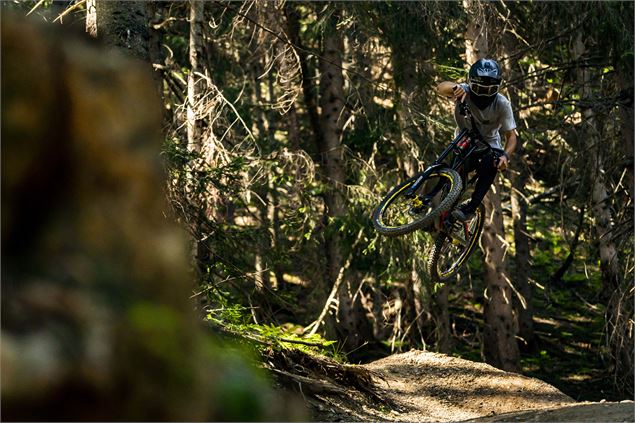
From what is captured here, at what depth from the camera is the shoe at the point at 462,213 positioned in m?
9.34

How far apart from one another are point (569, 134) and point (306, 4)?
6873 millimetres

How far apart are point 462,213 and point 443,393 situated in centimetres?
493

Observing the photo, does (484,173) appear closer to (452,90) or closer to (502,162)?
(502,162)

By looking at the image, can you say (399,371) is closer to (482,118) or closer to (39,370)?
(482,118)

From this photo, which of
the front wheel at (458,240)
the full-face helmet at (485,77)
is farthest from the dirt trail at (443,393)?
the full-face helmet at (485,77)

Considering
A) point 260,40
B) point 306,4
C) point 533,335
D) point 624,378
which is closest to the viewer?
point 624,378

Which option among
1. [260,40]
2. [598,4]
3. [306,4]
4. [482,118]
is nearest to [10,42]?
[482,118]

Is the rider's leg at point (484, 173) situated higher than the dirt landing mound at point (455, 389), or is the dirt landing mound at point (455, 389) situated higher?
the rider's leg at point (484, 173)

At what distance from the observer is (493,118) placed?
30.0 ft

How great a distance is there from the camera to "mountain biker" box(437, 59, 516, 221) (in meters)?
8.71

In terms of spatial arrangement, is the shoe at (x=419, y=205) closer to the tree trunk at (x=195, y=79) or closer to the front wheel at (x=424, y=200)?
the front wheel at (x=424, y=200)

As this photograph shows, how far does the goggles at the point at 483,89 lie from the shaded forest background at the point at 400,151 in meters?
3.42

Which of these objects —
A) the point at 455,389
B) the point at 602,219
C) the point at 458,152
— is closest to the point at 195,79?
the point at 458,152

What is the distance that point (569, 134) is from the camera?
2098 cm
